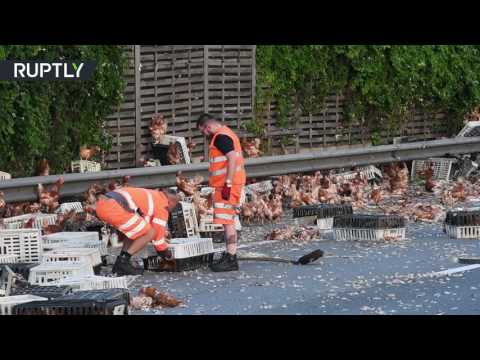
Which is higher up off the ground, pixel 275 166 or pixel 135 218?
pixel 275 166

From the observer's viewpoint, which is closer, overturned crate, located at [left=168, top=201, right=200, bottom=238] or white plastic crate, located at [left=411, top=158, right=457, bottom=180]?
overturned crate, located at [left=168, top=201, right=200, bottom=238]

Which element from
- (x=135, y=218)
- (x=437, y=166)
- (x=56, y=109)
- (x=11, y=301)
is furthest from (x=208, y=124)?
(x=437, y=166)

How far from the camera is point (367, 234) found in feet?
58.4

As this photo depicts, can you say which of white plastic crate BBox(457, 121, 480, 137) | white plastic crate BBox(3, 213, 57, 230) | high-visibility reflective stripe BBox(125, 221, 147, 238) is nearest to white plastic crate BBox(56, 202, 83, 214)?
white plastic crate BBox(3, 213, 57, 230)

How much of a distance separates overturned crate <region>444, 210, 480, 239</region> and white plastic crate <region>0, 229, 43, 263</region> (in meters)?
5.09

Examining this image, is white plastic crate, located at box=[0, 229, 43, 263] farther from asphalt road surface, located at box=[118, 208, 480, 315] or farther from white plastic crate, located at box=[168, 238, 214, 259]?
white plastic crate, located at box=[168, 238, 214, 259]

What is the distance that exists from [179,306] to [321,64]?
1300 cm

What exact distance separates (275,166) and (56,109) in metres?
3.23

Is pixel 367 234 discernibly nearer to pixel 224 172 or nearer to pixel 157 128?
pixel 224 172

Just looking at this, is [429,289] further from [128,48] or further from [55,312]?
[128,48]

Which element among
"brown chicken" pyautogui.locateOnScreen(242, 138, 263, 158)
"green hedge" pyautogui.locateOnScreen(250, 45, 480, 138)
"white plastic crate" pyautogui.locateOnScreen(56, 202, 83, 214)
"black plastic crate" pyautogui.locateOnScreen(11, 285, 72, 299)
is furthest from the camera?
"green hedge" pyautogui.locateOnScreen(250, 45, 480, 138)

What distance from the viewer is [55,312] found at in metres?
12.6

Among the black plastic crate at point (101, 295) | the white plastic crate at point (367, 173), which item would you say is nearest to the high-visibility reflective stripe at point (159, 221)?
the black plastic crate at point (101, 295)
